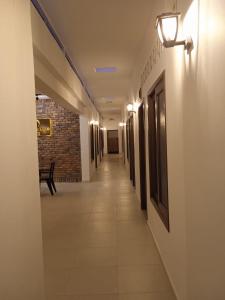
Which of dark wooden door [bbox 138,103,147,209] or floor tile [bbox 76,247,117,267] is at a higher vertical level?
dark wooden door [bbox 138,103,147,209]

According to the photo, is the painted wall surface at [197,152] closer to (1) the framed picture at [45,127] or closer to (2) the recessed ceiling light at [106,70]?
(2) the recessed ceiling light at [106,70]

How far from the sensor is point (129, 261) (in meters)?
3.54

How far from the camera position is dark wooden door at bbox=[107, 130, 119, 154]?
2478 cm

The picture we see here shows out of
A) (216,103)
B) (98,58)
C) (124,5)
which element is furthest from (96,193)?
(216,103)

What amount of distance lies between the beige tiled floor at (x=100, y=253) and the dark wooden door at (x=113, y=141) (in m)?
18.0

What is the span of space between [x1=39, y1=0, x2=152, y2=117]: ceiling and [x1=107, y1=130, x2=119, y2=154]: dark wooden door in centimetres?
1778

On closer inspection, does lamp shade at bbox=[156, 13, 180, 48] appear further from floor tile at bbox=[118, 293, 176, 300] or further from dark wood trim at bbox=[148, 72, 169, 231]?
floor tile at bbox=[118, 293, 176, 300]

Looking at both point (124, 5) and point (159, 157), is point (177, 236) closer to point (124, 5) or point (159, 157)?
point (159, 157)

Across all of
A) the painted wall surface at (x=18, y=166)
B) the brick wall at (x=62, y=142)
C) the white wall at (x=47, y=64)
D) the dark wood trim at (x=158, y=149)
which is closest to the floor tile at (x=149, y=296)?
the dark wood trim at (x=158, y=149)

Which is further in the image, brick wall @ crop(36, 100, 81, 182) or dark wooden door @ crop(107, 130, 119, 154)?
dark wooden door @ crop(107, 130, 119, 154)

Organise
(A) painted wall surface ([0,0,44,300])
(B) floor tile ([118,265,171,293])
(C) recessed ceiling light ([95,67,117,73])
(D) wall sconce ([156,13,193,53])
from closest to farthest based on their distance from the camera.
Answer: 1. (A) painted wall surface ([0,0,44,300])
2. (D) wall sconce ([156,13,193,53])
3. (B) floor tile ([118,265,171,293])
4. (C) recessed ceiling light ([95,67,117,73])

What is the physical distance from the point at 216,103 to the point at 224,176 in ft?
1.29

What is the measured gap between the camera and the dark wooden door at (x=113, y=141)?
976 inches

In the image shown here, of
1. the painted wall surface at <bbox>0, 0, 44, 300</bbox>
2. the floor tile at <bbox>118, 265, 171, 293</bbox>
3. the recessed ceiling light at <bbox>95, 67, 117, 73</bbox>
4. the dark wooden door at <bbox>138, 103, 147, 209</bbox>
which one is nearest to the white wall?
the painted wall surface at <bbox>0, 0, 44, 300</bbox>
